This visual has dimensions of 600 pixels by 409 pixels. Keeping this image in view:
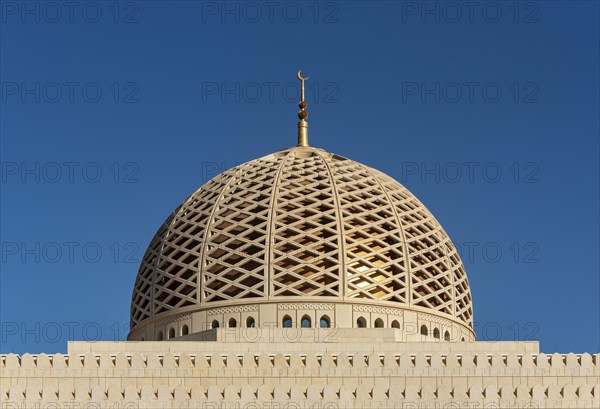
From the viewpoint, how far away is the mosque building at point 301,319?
34.5 meters

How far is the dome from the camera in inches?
1538

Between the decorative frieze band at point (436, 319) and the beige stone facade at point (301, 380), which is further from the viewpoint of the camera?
the decorative frieze band at point (436, 319)

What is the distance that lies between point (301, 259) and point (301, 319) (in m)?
1.52

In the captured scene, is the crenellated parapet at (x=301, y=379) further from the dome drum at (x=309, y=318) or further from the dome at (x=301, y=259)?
the dome at (x=301, y=259)

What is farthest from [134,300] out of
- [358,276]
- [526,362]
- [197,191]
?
[526,362]

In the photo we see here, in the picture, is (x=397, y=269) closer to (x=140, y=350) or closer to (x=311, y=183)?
(x=311, y=183)

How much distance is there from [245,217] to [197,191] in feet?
8.90

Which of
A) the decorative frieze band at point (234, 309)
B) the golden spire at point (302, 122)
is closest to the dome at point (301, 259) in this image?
the decorative frieze band at point (234, 309)

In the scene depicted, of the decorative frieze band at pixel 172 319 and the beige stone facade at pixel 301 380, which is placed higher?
the decorative frieze band at pixel 172 319

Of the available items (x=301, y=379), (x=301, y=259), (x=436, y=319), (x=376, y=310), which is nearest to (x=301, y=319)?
(x=301, y=259)

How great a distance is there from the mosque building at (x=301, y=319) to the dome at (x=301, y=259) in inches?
1.6

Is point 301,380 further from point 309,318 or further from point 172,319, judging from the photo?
point 172,319

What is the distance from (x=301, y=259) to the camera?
3950cm

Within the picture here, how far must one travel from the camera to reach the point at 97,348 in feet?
121
